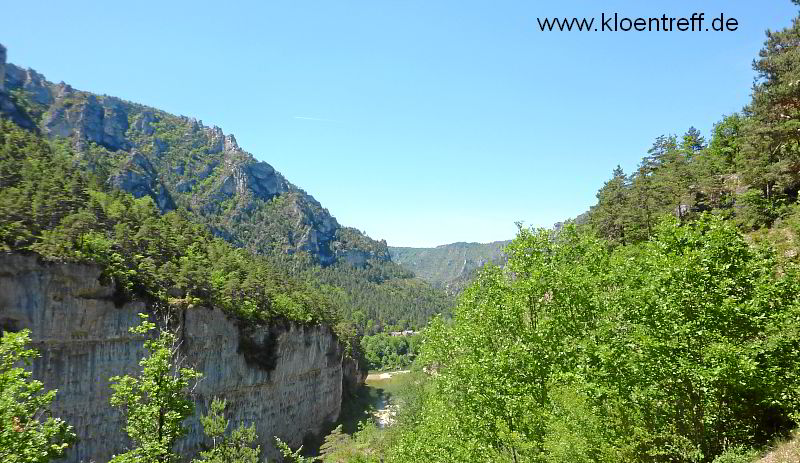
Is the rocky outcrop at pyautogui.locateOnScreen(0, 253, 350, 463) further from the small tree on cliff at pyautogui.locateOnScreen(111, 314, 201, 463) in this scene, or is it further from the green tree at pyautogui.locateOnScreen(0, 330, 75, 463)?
the green tree at pyautogui.locateOnScreen(0, 330, 75, 463)

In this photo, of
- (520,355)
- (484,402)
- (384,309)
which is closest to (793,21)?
(520,355)

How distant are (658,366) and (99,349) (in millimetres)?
40432

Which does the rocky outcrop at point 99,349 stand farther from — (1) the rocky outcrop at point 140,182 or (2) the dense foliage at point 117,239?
(1) the rocky outcrop at point 140,182

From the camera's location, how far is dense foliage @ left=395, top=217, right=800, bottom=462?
37.4 feet

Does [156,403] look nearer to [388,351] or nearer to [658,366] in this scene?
[658,366]

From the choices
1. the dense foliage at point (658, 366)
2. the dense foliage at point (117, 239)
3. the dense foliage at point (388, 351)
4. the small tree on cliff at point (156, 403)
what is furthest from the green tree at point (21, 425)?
the dense foliage at point (388, 351)

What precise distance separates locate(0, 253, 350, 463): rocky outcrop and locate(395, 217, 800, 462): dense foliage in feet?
104

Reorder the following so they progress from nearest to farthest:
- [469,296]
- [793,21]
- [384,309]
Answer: [469,296]
[793,21]
[384,309]

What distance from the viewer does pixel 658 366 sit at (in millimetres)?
11805

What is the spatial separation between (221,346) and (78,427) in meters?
14.9

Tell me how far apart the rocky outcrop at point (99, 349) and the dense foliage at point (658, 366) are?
1246 inches

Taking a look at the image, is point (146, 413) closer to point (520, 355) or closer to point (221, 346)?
point (520, 355)

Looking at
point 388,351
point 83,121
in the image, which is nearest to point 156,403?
point 388,351

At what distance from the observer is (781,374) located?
11461mm
